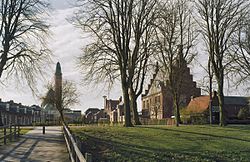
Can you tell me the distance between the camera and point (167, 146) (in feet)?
67.1

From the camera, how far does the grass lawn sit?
57.8 ft

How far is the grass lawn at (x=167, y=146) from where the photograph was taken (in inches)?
694

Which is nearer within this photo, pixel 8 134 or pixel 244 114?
pixel 8 134

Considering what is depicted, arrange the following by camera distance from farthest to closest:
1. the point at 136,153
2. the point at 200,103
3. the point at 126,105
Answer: the point at 200,103, the point at 126,105, the point at 136,153

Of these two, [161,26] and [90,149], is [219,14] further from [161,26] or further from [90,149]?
[90,149]

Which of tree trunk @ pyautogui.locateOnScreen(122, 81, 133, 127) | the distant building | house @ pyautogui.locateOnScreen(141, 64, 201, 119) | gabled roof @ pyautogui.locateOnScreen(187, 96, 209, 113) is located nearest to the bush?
gabled roof @ pyautogui.locateOnScreen(187, 96, 209, 113)

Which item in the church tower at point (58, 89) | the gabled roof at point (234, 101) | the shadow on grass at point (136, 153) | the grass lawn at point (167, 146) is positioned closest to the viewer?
the shadow on grass at point (136, 153)

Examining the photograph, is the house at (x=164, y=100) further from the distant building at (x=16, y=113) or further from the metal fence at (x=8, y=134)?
the metal fence at (x=8, y=134)

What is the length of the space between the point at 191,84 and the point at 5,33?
42628 millimetres

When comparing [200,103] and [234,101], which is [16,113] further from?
[234,101]

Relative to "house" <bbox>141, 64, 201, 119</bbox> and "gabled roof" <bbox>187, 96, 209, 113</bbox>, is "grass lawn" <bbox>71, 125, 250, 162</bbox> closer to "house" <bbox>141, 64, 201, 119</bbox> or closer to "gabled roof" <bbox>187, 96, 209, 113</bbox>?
"gabled roof" <bbox>187, 96, 209, 113</bbox>

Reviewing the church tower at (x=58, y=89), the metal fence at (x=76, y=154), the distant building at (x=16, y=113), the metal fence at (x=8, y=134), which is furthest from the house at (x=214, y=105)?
the metal fence at (x=76, y=154)

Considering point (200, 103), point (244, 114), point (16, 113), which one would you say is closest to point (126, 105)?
point (244, 114)

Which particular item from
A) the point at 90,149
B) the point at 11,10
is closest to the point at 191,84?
the point at 11,10
